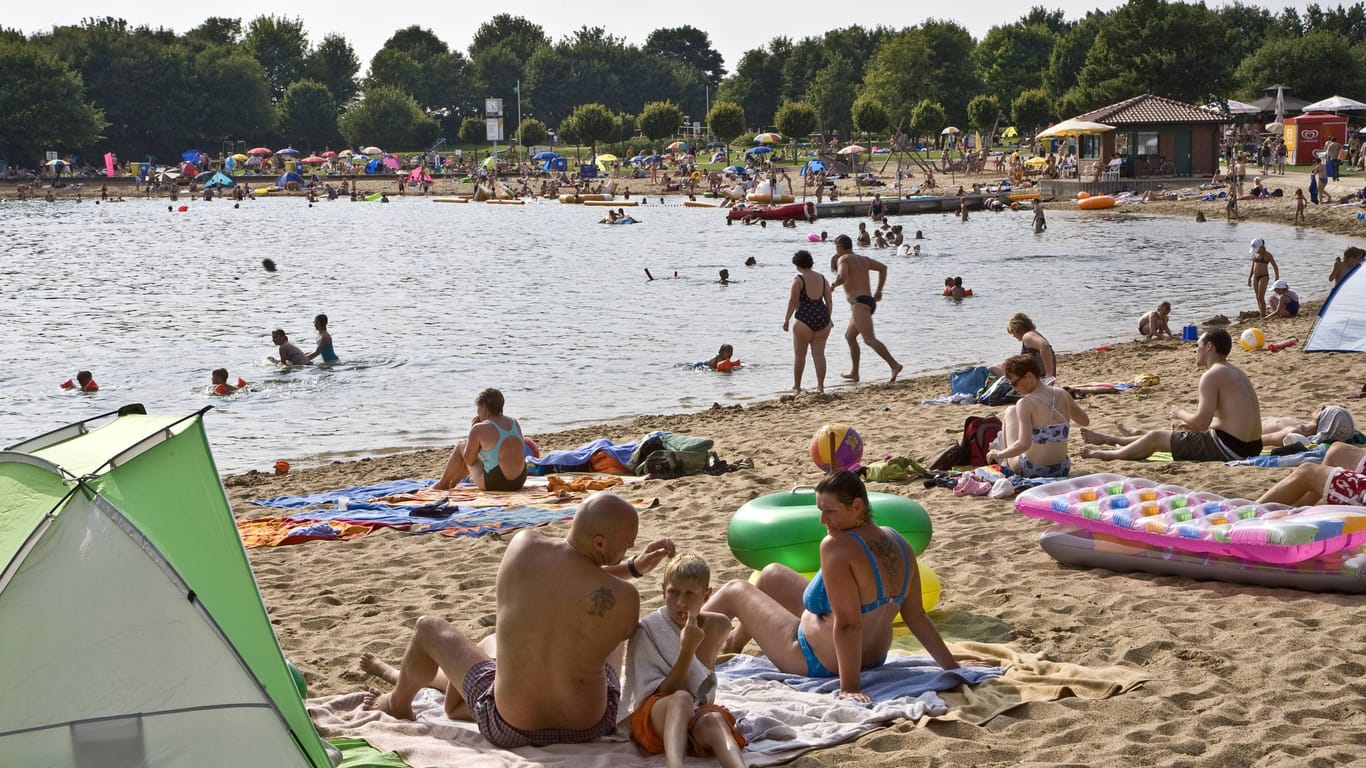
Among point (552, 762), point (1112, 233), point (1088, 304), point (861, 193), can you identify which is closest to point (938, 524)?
point (552, 762)

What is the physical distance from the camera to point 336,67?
116 m

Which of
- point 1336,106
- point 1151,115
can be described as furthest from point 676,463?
point 1336,106

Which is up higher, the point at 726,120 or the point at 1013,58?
the point at 1013,58

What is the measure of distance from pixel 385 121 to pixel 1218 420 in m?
91.4

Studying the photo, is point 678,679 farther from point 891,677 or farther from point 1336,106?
point 1336,106

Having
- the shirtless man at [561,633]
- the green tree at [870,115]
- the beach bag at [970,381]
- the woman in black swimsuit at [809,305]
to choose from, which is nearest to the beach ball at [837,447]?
the shirtless man at [561,633]

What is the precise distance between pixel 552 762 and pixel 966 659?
180 centimetres

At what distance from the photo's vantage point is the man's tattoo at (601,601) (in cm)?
418

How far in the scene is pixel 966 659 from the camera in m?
5.31

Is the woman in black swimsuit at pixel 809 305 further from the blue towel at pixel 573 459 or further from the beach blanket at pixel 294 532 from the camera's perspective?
the beach blanket at pixel 294 532

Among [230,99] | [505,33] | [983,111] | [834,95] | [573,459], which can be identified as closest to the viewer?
[573,459]

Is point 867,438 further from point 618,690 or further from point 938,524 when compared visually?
point 618,690

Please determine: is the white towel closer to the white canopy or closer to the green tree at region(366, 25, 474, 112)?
the white canopy

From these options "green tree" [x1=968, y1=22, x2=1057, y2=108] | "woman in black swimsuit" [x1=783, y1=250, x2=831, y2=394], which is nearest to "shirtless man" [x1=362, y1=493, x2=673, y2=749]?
"woman in black swimsuit" [x1=783, y1=250, x2=831, y2=394]
